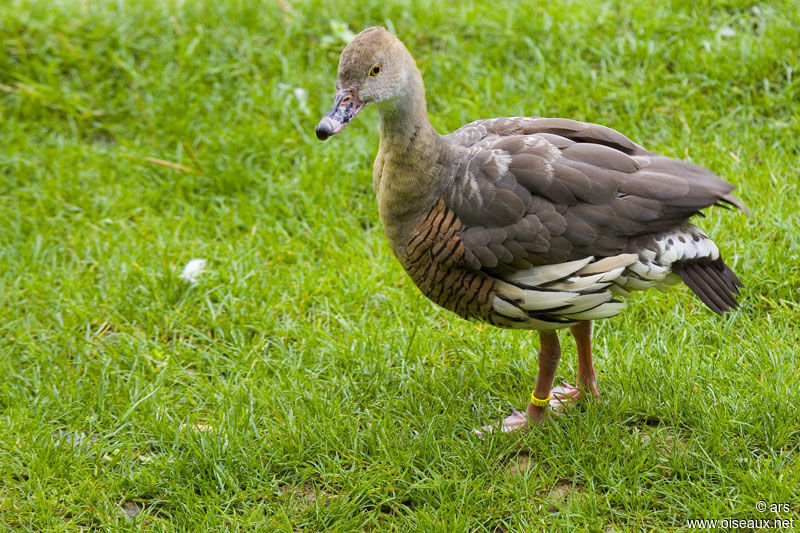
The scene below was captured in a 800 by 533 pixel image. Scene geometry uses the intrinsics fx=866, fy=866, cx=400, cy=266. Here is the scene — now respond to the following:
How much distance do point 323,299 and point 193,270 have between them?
778 millimetres

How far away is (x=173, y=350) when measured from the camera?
4508 millimetres

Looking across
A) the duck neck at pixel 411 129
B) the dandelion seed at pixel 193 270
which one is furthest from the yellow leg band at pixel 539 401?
the dandelion seed at pixel 193 270

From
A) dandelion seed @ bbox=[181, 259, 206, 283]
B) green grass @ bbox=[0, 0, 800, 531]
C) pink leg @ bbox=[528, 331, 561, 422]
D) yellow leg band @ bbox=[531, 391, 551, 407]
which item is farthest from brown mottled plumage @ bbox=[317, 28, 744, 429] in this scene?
dandelion seed @ bbox=[181, 259, 206, 283]

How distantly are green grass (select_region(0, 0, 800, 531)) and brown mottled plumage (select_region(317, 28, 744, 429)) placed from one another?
64cm

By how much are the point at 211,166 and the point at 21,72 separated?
1.94 meters

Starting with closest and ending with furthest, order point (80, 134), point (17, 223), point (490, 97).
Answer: point (17, 223)
point (490, 97)
point (80, 134)

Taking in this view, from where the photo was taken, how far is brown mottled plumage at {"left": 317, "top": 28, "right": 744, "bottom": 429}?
333cm

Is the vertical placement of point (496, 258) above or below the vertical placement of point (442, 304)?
above

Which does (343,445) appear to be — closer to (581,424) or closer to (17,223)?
(581,424)

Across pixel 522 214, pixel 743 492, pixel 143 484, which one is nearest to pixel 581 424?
pixel 743 492

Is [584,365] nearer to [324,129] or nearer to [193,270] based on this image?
[324,129]

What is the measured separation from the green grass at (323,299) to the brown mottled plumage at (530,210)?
641mm

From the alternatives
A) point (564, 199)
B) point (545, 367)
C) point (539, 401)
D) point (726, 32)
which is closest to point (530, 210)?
point (564, 199)

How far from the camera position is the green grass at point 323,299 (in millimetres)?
3580
